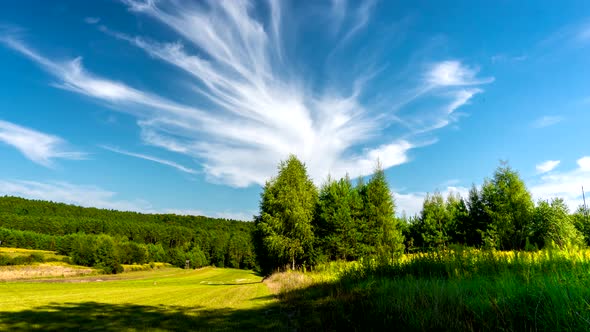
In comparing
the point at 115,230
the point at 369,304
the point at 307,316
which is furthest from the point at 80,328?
the point at 115,230

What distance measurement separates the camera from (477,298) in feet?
14.1

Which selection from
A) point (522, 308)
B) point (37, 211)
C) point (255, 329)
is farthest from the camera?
point (37, 211)

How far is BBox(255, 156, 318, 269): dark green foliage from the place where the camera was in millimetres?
32619

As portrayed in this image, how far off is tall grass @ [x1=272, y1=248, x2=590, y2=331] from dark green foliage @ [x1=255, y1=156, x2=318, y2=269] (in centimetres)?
2388

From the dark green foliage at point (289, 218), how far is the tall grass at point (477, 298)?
23882mm

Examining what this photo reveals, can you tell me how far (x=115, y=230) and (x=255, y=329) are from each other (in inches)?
6751

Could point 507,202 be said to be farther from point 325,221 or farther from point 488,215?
point 325,221

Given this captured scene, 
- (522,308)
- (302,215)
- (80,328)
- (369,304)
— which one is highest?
(302,215)

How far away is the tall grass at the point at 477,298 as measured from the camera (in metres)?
3.40

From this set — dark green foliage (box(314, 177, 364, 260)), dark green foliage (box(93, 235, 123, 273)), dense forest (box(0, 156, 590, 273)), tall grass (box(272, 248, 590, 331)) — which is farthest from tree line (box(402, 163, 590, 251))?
dark green foliage (box(93, 235, 123, 273))

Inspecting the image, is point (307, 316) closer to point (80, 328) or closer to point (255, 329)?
point (255, 329)

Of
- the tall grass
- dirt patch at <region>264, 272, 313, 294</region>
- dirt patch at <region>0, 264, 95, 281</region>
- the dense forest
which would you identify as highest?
the dense forest

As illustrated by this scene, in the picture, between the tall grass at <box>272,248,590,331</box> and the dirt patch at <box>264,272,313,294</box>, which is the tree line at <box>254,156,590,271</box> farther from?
the tall grass at <box>272,248,590,331</box>

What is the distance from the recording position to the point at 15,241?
104500 millimetres
